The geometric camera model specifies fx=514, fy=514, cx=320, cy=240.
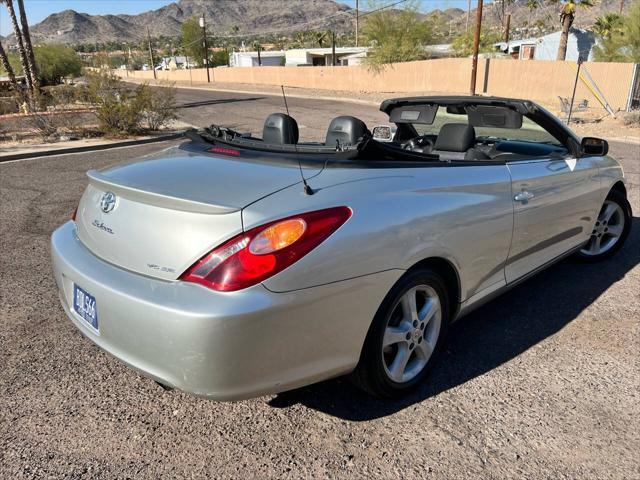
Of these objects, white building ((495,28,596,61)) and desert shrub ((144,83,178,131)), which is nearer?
desert shrub ((144,83,178,131))

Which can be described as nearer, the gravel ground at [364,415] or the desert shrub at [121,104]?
the gravel ground at [364,415]

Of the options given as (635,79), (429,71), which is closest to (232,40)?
(429,71)

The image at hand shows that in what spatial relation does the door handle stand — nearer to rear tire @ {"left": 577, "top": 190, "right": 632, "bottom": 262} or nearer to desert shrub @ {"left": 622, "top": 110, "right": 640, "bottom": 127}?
rear tire @ {"left": 577, "top": 190, "right": 632, "bottom": 262}

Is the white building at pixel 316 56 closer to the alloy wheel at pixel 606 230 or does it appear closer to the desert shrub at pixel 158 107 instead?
the desert shrub at pixel 158 107

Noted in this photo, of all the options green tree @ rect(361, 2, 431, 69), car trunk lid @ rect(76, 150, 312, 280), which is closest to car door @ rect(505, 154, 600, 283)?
car trunk lid @ rect(76, 150, 312, 280)

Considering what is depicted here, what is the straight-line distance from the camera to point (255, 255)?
201 centimetres

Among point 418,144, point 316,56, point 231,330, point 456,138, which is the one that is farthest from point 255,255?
point 316,56

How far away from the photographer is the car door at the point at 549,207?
3.25 metres

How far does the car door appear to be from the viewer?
3.25 metres

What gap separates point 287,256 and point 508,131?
9.37 ft

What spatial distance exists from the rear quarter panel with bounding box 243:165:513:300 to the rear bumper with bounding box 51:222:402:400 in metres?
0.09

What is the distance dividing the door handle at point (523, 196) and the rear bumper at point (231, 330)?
4.01ft

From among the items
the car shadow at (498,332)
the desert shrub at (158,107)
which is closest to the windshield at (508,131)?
the car shadow at (498,332)

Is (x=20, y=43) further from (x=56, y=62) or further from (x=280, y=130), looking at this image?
(x=280, y=130)
